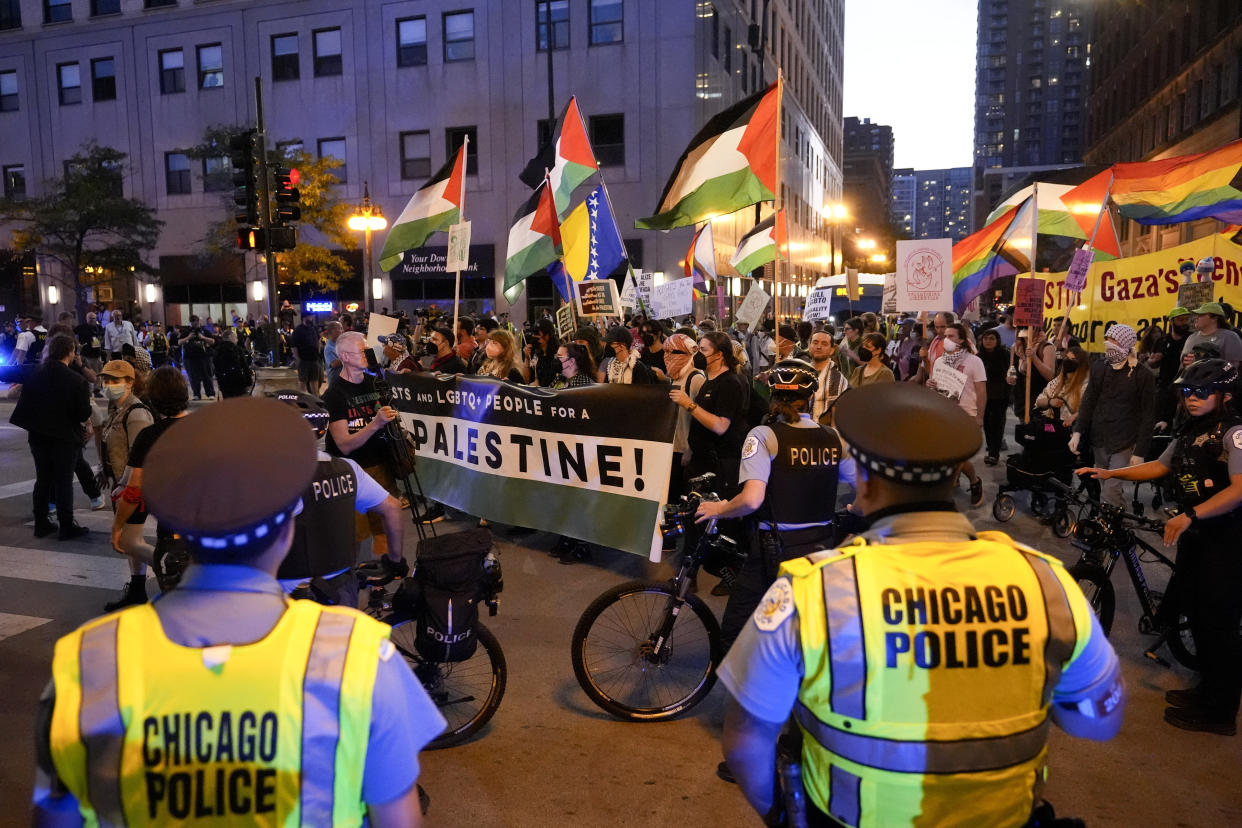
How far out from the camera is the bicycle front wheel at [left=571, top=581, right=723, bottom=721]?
4543 millimetres

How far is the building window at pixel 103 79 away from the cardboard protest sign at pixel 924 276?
123 ft

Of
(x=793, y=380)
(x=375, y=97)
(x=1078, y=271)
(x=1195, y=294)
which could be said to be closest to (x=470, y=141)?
(x=375, y=97)

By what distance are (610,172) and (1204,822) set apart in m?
29.1

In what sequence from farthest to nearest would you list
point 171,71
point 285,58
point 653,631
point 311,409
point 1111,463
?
point 171,71 < point 285,58 < point 1111,463 < point 653,631 < point 311,409

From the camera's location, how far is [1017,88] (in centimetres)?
19975

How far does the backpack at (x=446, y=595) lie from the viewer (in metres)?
4.02

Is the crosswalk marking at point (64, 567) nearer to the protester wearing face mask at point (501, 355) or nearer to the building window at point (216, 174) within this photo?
the protester wearing face mask at point (501, 355)

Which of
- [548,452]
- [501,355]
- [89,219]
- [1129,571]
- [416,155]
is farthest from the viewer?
[416,155]

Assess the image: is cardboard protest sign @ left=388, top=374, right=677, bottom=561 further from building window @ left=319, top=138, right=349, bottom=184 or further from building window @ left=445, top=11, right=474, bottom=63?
building window @ left=319, top=138, right=349, bottom=184

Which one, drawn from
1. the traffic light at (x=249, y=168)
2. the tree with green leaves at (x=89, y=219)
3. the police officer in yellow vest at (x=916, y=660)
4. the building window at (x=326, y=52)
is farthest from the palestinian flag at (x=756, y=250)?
the tree with green leaves at (x=89, y=219)

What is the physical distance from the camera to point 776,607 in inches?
74.4

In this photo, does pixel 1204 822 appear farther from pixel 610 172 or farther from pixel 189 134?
pixel 189 134

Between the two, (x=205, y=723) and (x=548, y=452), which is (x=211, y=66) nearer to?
(x=548, y=452)

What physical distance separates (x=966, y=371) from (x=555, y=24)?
25616mm
